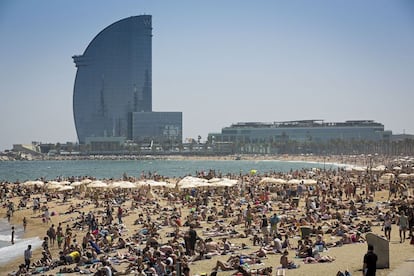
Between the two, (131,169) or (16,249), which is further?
A: (131,169)

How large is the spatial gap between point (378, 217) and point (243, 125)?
152881 millimetres

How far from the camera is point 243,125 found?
569 ft

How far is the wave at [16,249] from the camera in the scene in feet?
60.8

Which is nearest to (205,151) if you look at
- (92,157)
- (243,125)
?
(243,125)

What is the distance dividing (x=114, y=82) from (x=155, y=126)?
24030mm

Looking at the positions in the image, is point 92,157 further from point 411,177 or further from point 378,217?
point 378,217

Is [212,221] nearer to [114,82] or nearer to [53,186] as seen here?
[53,186]

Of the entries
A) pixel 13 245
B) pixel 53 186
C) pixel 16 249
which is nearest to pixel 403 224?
pixel 16 249

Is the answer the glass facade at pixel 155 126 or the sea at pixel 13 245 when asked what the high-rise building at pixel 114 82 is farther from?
the sea at pixel 13 245

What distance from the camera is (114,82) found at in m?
192

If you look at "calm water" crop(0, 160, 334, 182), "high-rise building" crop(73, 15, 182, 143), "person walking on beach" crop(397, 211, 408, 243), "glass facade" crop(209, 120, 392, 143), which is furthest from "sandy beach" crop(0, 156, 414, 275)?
"high-rise building" crop(73, 15, 182, 143)

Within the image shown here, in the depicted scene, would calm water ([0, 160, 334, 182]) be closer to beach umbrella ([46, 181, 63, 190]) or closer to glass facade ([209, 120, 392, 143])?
beach umbrella ([46, 181, 63, 190])

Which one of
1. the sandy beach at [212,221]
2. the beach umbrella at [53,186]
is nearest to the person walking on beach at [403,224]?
the sandy beach at [212,221]

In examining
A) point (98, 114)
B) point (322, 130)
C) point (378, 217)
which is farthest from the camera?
point (98, 114)
